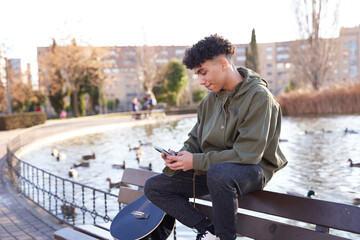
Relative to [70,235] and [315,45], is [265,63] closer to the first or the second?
[315,45]

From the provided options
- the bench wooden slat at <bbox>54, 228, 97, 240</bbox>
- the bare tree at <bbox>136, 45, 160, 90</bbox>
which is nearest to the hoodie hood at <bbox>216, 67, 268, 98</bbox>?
the bench wooden slat at <bbox>54, 228, 97, 240</bbox>

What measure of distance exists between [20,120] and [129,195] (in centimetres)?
2095

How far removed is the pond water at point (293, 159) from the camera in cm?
726

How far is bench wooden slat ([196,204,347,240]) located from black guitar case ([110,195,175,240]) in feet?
1.86

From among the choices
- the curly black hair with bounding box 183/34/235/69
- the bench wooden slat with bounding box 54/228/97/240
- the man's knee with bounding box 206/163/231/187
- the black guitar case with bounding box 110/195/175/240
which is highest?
the curly black hair with bounding box 183/34/235/69

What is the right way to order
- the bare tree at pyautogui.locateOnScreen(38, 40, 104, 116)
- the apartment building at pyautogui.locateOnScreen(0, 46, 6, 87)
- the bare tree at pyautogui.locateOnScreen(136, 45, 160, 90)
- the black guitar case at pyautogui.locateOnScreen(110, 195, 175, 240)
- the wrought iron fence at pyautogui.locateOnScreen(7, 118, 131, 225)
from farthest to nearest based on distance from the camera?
the bare tree at pyautogui.locateOnScreen(136, 45, 160, 90) → the bare tree at pyautogui.locateOnScreen(38, 40, 104, 116) → the apartment building at pyautogui.locateOnScreen(0, 46, 6, 87) → the wrought iron fence at pyautogui.locateOnScreen(7, 118, 131, 225) → the black guitar case at pyautogui.locateOnScreen(110, 195, 175, 240)

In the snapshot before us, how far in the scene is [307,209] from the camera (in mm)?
A: 2059

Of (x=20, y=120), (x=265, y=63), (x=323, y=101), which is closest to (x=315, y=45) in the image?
(x=323, y=101)

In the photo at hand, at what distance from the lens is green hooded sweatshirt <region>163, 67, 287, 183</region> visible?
2.18 m

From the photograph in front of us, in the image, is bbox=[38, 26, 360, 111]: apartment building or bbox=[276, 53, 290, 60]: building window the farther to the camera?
bbox=[276, 53, 290, 60]: building window

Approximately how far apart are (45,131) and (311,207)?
1637cm

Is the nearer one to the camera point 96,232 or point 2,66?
point 96,232

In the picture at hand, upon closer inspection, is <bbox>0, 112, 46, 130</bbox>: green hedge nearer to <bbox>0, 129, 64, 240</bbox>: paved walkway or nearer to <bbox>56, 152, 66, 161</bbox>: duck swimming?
<bbox>56, 152, 66, 161</bbox>: duck swimming

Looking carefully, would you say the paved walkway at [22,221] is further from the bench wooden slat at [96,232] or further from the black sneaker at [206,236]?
the black sneaker at [206,236]
